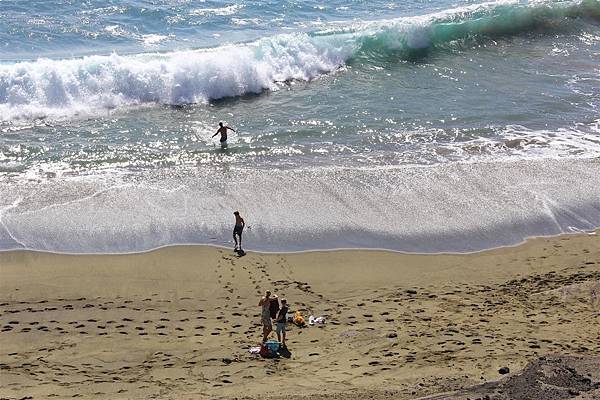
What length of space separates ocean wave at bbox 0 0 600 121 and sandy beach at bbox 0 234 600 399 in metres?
8.93

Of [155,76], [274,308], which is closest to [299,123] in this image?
[155,76]

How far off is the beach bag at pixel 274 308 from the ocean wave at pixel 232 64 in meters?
11.8

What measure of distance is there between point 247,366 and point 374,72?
1587cm

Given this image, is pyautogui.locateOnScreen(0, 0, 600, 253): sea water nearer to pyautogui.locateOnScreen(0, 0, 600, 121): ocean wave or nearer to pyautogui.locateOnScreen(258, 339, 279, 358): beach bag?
pyautogui.locateOnScreen(0, 0, 600, 121): ocean wave

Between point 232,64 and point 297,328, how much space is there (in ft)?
44.8

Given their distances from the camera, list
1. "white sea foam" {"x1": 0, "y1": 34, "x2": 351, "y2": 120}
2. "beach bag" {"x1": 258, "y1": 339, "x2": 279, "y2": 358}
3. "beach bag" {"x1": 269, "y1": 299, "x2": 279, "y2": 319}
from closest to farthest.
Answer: "beach bag" {"x1": 258, "y1": 339, "x2": 279, "y2": 358} → "beach bag" {"x1": 269, "y1": 299, "x2": 279, "y2": 319} → "white sea foam" {"x1": 0, "y1": 34, "x2": 351, "y2": 120}

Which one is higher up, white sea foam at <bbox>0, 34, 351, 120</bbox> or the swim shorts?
white sea foam at <bbox>0, 34, 351, 120</bbox>

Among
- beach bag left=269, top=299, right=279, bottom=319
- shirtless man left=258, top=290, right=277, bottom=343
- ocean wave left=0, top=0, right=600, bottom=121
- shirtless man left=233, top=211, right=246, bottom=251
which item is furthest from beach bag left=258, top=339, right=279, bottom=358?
ocean wave left=0, top=0, right=600, bottom=121

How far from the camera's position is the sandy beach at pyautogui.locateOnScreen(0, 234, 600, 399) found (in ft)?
36.5

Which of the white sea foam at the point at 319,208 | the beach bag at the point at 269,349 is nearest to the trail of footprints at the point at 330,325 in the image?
the beach bag at the point at 269,349

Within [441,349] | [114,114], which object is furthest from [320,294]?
[114,114]

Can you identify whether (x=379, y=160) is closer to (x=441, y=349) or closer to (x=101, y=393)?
(x=441, y=349)

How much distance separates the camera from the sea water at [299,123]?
16.2 m

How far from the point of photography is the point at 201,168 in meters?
18.6
